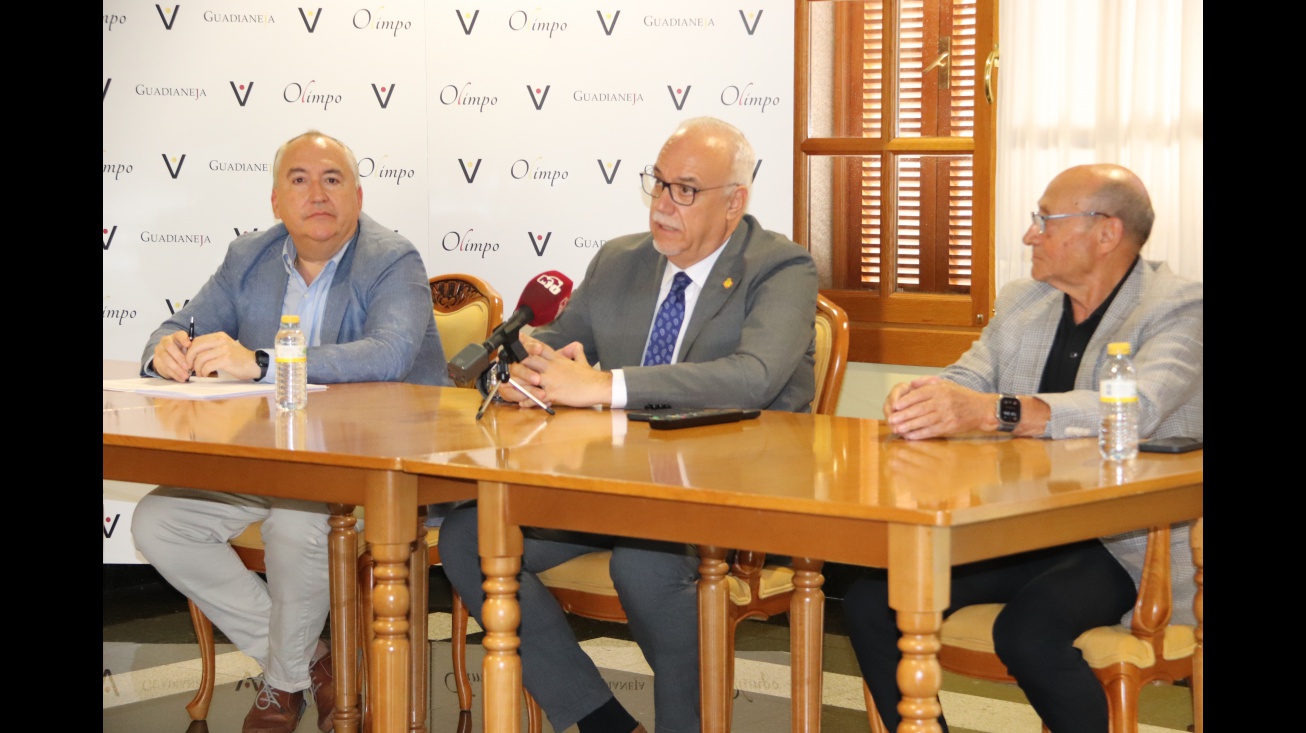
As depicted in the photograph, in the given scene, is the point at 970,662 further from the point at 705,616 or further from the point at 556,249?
the point at 556,249

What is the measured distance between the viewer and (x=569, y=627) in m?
2.74

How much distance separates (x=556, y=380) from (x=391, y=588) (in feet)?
2.06

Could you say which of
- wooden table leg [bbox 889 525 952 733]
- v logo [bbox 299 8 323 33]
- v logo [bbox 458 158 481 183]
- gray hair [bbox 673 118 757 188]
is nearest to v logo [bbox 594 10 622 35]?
v logo [bbox 458 158 481 183]

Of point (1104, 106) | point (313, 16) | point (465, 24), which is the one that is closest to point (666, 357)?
point (1104, 106)

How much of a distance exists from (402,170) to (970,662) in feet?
10.4

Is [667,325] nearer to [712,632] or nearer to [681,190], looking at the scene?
[681,190]

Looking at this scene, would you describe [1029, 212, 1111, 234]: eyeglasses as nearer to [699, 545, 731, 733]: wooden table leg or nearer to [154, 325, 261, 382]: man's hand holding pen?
[699, 545, 731, 733]: wooden table leg

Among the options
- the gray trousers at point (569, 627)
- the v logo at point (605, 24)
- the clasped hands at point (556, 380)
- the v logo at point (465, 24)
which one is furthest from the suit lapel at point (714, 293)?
the v logo at point (465, 24)

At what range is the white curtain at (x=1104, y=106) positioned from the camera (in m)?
3.70

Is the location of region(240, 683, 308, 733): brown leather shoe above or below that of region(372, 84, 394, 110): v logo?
below

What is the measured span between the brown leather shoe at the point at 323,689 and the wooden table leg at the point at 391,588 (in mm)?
939

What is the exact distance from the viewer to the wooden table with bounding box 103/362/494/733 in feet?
7.19

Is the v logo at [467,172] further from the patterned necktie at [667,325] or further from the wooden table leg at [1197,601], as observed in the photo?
the wooden table leg at [1197,601]

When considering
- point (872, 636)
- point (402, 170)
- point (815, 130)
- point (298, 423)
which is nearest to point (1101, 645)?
point (872, 636)
